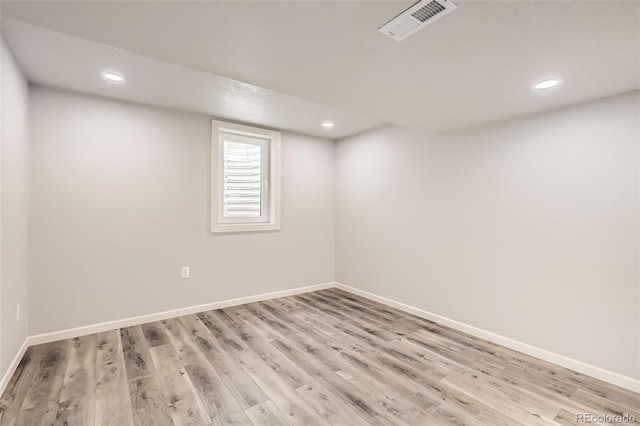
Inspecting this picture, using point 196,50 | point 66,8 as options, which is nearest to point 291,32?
point 196,50

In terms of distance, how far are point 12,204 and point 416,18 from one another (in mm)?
2904

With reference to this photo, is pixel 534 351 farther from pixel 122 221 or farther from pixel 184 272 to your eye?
pixel 122 221

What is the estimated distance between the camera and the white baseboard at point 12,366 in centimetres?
201

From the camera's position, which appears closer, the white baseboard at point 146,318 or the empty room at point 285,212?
the empty room at point 285,212

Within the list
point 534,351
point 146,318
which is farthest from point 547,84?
point 146,318

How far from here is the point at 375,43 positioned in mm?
1642

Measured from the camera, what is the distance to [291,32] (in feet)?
5.11

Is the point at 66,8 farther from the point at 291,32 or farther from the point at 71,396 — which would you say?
the point at 71,396

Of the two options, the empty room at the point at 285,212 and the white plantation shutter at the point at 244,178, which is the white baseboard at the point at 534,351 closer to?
the empty room at the point at 285,212

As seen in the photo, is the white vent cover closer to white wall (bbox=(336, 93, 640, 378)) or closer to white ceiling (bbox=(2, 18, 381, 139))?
white ceiling (bbox=(2, 18, 381, 139))

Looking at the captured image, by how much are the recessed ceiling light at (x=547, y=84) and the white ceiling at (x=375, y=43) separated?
5 centimetres

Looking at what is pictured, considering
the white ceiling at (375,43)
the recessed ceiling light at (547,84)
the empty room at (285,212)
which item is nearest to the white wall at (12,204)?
the empty room at (285,212)

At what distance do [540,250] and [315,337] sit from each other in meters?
2.18

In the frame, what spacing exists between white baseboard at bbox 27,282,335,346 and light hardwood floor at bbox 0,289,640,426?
0.10 m
